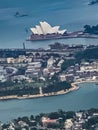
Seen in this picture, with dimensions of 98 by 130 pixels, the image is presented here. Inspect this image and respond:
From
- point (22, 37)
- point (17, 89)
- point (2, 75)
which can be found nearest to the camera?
point (17, 89)

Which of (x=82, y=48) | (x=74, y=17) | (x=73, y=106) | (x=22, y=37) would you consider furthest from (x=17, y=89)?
(x=74, y=17)

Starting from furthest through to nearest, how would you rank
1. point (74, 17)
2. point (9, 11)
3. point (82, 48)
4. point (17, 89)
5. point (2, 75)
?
point (9, 11) < point (74, 17) < point (82, 48) < point (2, 75) < point (17, 89)

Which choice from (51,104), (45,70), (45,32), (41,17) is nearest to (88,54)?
(45,70)

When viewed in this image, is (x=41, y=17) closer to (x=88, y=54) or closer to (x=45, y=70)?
(x=88, y=54)

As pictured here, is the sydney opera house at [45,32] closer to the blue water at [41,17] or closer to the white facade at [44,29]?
the white facade at [44,29]

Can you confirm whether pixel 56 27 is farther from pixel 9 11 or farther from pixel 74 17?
pixel 9 11

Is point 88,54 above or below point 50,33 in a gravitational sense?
below
